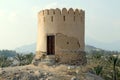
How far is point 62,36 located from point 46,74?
3454 millimetres

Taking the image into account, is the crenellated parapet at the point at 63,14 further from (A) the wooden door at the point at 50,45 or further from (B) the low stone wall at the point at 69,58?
(B) the low stone wall at the point at 69,58

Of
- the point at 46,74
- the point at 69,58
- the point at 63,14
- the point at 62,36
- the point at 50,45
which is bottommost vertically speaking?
the point at 46,74

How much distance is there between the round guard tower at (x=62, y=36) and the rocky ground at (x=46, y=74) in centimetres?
118

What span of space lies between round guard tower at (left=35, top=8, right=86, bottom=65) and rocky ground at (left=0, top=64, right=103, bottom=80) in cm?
118

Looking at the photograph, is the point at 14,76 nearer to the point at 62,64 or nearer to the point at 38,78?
the point at 38,78

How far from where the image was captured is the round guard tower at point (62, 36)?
19.1m

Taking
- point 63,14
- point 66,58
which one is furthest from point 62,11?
point 66,58

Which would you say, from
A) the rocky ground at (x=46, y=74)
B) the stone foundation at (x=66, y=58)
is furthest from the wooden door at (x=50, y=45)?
the rocky ground at (x=46, y=74)

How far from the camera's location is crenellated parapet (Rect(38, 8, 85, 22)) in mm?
19219

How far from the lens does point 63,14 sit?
755 inches

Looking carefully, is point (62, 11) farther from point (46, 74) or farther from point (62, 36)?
point (46, 74)

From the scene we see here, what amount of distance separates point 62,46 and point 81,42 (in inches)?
55.4

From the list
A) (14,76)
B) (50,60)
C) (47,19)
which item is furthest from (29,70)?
(47,19)

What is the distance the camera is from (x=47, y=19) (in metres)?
19.6
